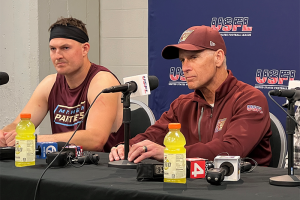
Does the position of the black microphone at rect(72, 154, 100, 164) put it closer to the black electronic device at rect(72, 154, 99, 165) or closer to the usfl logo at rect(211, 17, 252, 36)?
the black electronic device at rect(72, 154, 99, 165)

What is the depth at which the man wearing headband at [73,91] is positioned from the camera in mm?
2451

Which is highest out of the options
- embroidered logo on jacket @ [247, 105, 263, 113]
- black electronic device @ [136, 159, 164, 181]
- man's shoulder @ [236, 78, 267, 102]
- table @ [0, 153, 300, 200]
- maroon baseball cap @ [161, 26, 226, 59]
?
maroon baseball cap @ [161, 26, 226, 59]

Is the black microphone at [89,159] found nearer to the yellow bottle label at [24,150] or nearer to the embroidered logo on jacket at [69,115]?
the yellow bottle label at [24,150]

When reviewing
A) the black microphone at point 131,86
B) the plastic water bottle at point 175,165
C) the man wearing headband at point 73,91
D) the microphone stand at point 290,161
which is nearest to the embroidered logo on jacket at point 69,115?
the man wearing headband at point 73,91

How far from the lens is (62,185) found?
1362 millimetres

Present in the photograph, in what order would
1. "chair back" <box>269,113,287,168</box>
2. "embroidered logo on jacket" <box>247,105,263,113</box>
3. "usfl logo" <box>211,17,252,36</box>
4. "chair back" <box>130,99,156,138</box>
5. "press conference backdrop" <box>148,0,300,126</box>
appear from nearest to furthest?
1. "embroidered logo on jacket" <box>247,105,263,113</box>
2. "chair back" <box>269,113,287,168</box>
3. "chair back" <box>130,99,156,138</box>
4. "press conference backdrop" <box>148,0,300,126</box>
5. "usfl logo" <box>211,17,252,36</box>

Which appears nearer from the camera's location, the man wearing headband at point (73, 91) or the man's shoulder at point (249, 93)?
the man's shoulder at point (249, 93)

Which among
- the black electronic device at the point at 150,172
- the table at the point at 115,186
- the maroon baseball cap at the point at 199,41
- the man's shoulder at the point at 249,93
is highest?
the maroon baseball cap at the point at 199,41

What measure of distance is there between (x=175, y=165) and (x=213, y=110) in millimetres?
821

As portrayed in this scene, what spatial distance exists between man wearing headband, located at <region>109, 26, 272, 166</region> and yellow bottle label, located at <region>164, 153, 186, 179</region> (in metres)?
0.39

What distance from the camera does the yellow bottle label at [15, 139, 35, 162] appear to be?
1649 mm

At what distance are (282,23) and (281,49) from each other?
0.64ft

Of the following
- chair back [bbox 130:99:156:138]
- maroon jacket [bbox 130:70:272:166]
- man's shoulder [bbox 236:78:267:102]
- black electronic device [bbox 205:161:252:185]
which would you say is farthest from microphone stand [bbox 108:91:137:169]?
chair back [bbox 130:99:156:138]

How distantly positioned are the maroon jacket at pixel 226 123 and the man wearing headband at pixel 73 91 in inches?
14.1
